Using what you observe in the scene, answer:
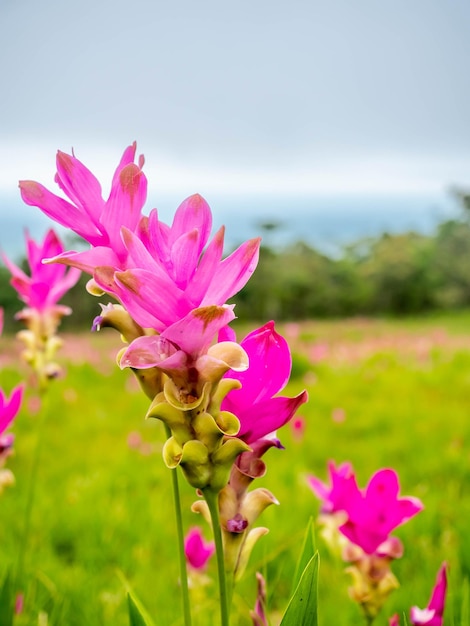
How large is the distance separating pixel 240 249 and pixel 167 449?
211mm

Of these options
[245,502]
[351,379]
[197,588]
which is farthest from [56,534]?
[351,379]

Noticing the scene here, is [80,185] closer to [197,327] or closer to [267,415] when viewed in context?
[197,327]

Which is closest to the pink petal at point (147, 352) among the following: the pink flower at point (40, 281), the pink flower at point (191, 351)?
the pink flower at point (191, 351)

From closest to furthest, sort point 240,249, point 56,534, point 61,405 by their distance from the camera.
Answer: point 240,249
point 56,534
point 61,405

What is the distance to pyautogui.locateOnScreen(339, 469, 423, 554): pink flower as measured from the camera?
0.99m

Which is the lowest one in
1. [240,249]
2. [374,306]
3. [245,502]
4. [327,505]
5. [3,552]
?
[374,306]

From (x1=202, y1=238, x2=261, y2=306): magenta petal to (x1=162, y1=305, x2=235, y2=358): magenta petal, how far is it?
18 millimetres

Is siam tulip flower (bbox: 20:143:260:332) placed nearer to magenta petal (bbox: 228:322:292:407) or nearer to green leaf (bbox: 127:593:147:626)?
magenta petal (bbox: 228:322:292:407)

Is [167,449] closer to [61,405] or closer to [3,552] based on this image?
[3,552]

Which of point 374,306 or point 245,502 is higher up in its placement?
point 245,502

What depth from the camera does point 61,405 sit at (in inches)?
177

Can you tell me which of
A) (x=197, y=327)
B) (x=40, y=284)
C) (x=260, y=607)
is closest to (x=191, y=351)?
(x=197, y=327)

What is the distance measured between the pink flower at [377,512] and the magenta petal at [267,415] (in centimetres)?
44

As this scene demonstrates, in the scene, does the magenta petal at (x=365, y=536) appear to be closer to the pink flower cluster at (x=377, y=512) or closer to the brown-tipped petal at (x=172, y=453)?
the pink flower cluster at (x=377, y=512)
